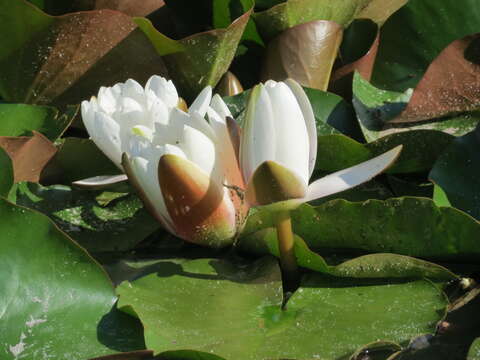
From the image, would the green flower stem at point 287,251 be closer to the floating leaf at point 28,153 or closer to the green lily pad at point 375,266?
the green lily pad at point 375,266

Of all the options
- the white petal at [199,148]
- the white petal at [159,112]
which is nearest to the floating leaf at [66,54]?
the white petal at [159,112]

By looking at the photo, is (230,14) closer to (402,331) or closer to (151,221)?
(151,221)

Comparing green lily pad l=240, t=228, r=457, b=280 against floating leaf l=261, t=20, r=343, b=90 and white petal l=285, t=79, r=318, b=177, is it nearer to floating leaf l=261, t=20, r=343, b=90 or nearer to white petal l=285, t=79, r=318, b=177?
white petal l=285, t=79, r=318, b=177

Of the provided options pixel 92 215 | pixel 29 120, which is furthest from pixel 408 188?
pixel 29 120

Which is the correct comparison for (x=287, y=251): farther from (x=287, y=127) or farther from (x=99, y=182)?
(x=99, y=182)

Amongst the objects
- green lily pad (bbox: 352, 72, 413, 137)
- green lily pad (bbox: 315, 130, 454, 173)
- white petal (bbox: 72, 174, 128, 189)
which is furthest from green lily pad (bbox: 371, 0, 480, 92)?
white petal (bbox: 72, 174, 128, 189)

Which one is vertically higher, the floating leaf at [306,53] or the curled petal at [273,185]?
the curled petal at [273,185]
